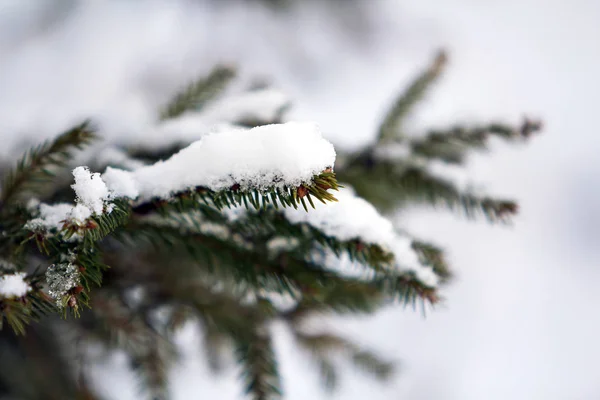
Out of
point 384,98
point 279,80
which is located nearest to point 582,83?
point 384,98

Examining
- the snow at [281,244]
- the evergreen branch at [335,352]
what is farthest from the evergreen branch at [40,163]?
the evergreen branch at [335,352]

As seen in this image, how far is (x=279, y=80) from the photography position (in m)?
3.03

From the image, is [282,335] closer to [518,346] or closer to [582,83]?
[518,346]

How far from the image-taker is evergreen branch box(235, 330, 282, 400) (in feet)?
2.49

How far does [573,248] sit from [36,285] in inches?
145

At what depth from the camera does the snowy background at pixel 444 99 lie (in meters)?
2.27

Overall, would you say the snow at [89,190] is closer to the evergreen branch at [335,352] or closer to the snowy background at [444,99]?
the evergreen branch at [335,352]

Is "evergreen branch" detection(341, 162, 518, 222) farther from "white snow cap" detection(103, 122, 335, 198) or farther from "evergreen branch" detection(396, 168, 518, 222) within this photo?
"white snow cap" detection(103, 122, 335, 198)

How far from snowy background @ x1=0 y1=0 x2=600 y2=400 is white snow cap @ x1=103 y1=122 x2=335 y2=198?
155 cm

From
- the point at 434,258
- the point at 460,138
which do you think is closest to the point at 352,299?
the point at 434,258

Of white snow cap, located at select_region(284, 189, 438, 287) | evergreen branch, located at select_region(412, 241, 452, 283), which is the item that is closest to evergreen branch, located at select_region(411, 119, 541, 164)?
evergreen branch, located at select_region(412, 241, 452, 283)

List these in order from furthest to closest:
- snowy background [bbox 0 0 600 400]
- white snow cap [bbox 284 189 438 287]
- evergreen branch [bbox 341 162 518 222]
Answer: snowy background [bbox 0 0 600 400] < evergreen branch [bbox 341 162 518 222] < white snow cap [bbox 284 189 438 287]

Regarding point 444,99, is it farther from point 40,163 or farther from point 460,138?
point 40,163

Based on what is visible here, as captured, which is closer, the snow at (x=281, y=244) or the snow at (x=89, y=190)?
the snow at (x=89, y=190)
